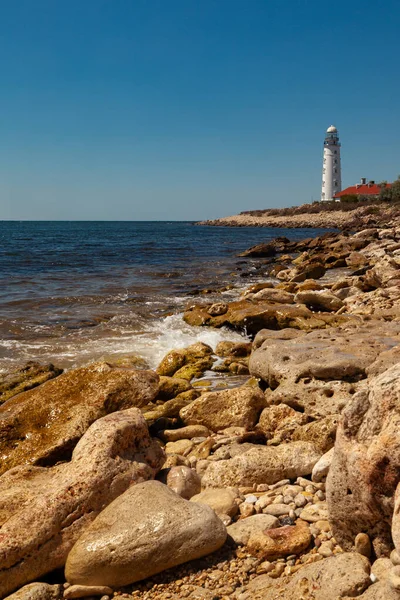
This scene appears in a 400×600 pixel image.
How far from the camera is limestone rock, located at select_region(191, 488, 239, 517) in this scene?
4.32 m

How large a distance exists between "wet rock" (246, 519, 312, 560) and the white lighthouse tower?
10776 centimetres

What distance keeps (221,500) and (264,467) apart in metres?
0.68

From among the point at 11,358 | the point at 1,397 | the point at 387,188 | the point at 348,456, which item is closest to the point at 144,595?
the point at 348,456

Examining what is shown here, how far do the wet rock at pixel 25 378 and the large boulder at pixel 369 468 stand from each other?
6.29 m

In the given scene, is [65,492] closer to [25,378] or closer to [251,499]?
[251,499]

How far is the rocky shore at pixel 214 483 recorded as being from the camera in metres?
3.21

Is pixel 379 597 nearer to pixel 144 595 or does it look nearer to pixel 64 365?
pixel 144 595

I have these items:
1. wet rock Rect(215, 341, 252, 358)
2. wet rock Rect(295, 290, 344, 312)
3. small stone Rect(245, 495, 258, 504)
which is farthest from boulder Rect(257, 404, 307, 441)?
wet rock Rect(295, 290, 344, 312)

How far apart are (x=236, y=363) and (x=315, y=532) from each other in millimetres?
5821

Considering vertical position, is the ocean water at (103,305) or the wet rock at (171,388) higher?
the ocean water at (103,305)

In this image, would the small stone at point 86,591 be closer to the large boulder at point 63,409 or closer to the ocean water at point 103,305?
the large boulder at point 63,409

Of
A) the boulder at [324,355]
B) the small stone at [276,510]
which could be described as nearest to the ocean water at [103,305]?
the boulder at [324,355]

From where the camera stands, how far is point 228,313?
1307 cm

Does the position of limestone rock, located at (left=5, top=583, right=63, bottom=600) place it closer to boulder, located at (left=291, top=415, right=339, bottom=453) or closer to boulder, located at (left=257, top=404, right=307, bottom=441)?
boulder, located at (left=291, top=415, right=339, bottom=453)
